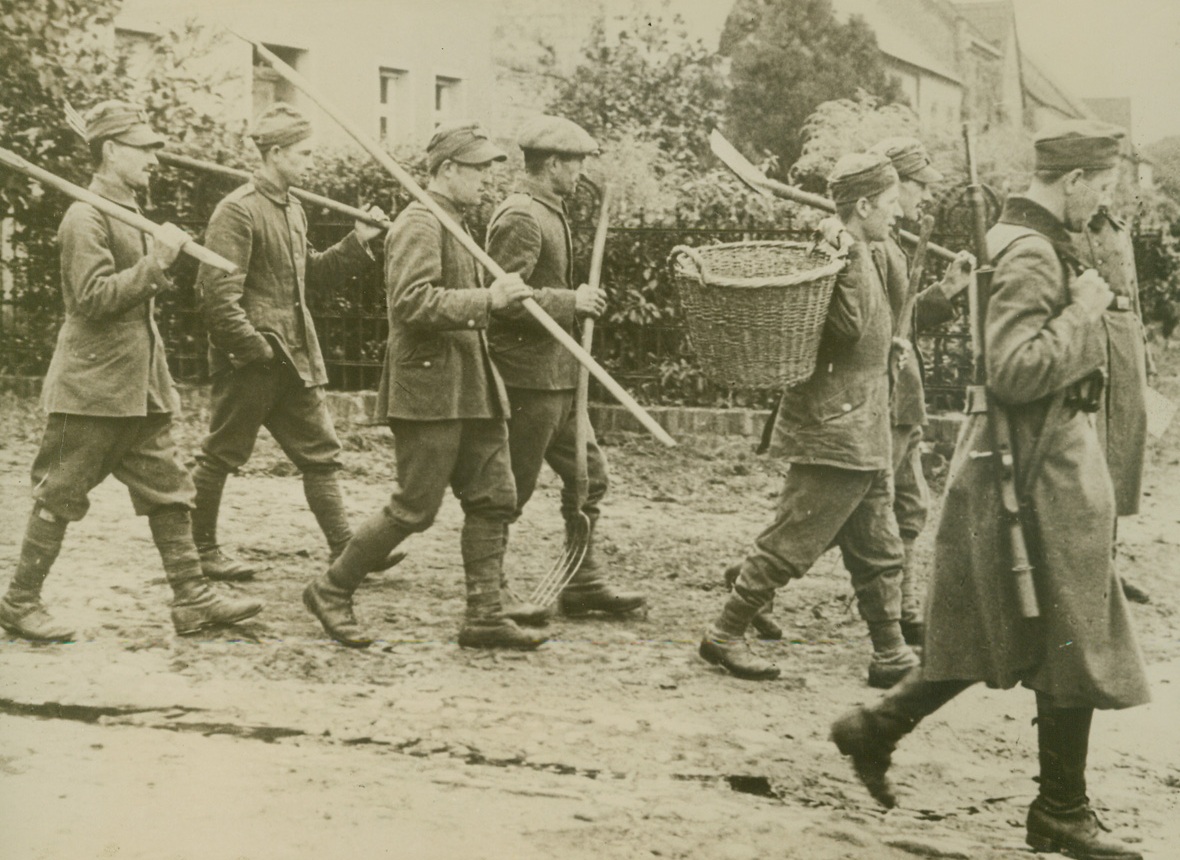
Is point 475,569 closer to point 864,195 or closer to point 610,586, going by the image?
point 610,586

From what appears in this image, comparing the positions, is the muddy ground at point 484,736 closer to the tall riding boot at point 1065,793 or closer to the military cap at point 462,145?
the tall riding boot at point 1065,793

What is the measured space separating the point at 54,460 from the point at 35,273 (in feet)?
3.53

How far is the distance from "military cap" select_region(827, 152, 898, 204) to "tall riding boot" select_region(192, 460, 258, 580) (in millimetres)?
2867

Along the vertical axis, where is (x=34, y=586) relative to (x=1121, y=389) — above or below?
below

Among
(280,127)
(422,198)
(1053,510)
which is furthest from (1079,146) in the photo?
(280,127)

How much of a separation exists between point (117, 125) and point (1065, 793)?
3772 mm

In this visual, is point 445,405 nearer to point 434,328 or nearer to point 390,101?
point 434,328

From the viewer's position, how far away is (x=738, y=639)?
4.96m

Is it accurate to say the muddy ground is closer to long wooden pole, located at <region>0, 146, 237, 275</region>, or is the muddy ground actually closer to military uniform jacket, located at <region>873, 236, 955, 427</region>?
military uniform jacket, located at <region>873, 236, 955, 427</region>

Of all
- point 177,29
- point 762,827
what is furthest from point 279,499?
point 762,827

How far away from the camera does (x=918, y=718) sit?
3.84 metres

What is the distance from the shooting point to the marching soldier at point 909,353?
16.6 ft

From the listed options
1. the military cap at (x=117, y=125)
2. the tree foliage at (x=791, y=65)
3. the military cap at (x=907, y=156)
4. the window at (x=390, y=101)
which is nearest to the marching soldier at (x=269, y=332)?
the window at (x=390, y=101)

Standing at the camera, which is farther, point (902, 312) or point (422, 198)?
point (902, 312)
